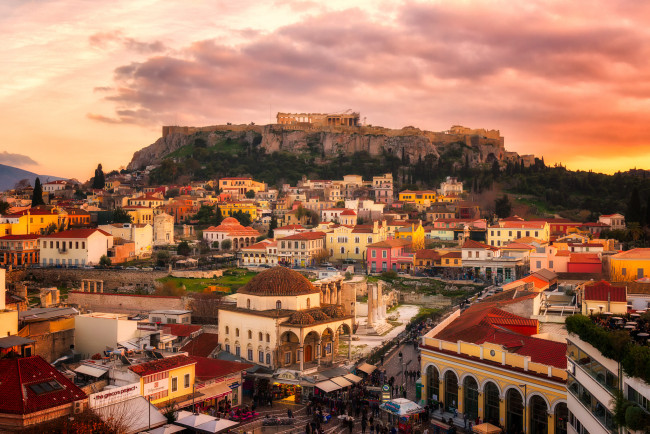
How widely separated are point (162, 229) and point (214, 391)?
55419 mm

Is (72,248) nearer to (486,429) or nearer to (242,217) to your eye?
(242,217)

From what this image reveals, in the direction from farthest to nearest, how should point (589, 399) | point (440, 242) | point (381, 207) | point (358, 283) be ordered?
1. point (381, 207)
2. point (440, 242)
3. point (358, 283)
4. point (589, 399)

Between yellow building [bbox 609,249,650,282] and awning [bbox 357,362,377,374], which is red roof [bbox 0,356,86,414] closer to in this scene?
awning [bbox 357,362,377,374]

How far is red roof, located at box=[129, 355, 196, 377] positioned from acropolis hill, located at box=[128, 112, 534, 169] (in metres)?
97.3

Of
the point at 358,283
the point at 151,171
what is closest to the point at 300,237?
the point at 358,283

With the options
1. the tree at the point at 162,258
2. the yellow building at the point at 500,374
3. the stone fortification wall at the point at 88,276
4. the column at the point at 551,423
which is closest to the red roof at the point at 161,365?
the yellow building at the point at 500,374

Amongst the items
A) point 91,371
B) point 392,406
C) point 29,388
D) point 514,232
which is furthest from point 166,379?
point 514,232

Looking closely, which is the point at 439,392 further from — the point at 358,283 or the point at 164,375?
the point at 358,283

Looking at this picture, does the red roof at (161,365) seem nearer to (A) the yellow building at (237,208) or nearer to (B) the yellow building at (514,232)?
(B) the yellow building at (514,232)

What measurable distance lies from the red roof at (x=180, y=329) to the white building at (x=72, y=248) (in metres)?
32.8

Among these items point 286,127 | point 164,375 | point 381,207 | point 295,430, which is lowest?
point 295,430

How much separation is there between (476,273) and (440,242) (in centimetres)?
1431

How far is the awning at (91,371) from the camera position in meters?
26.0

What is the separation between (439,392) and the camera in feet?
92.5
